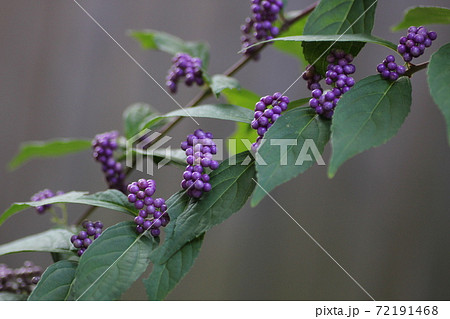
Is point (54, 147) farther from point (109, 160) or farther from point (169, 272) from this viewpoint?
point (169, 272)

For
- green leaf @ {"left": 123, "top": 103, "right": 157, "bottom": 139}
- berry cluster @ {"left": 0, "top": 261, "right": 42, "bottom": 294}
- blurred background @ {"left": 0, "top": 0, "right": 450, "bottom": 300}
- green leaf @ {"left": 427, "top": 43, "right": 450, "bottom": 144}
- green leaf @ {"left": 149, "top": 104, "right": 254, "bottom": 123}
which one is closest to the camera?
green leaf @ {"left": 427, "top": 43, "right": 450, "bottom": 144}

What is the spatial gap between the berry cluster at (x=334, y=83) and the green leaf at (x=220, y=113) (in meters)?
0.06

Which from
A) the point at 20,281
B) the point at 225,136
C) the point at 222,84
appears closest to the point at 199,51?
the point at 222,84

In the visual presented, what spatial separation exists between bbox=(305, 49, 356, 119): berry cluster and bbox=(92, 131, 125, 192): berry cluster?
271mm

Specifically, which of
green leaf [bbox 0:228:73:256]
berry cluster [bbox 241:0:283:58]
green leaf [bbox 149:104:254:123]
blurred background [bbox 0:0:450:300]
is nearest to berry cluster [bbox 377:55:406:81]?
green leaf [bbox 149:104:254:123]

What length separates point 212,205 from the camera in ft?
1.27

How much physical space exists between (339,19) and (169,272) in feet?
0.90

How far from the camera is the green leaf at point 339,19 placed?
1.44 feet

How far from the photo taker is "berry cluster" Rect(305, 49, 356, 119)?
1.27 feet

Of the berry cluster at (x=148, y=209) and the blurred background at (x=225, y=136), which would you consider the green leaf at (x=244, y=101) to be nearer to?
the berry cluster at (x=148, y=209)

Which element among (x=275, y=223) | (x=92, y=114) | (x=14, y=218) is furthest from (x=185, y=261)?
(x=14, y=218)

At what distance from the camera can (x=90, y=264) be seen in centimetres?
38

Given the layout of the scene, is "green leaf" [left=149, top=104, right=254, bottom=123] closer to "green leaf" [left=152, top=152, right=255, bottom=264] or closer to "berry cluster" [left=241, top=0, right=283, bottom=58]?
"green leaf" [left=152, top=152, right=255, bottom=264]

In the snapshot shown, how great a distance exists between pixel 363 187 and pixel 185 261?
3.67 ft
